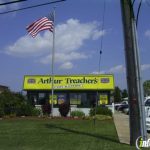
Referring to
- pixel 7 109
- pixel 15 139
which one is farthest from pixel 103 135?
pixel 7 109

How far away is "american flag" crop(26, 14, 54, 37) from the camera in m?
32.6

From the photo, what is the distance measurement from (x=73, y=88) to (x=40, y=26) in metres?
15.9

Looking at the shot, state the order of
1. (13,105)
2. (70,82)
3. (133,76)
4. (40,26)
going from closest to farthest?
(133,76)
(40,26)
(13,105)
(70,82)

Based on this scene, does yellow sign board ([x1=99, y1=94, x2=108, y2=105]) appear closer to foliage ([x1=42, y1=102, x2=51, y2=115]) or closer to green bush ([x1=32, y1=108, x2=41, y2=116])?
foliage ([x1=42, y1=102, x2=51, y2=115])

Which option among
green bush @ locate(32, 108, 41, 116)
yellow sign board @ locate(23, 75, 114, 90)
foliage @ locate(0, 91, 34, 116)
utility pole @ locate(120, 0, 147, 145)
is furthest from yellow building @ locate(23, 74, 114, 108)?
utility pole @ locate(120, 0, 147, 145)

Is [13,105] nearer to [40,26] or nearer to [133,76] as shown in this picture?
[40,26]

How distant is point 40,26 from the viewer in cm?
3341

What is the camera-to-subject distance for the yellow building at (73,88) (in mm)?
47875

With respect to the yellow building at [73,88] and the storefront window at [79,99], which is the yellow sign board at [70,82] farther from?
the storefront window at [79,99]

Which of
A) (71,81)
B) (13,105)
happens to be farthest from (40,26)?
(71,81)

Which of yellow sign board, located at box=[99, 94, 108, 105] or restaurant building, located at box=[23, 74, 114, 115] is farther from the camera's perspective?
restaurant building, located at box=[23, 74, 114, 115]

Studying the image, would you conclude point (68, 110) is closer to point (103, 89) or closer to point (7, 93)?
point (7, 93)

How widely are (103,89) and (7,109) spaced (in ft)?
42.2

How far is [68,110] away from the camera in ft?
129
